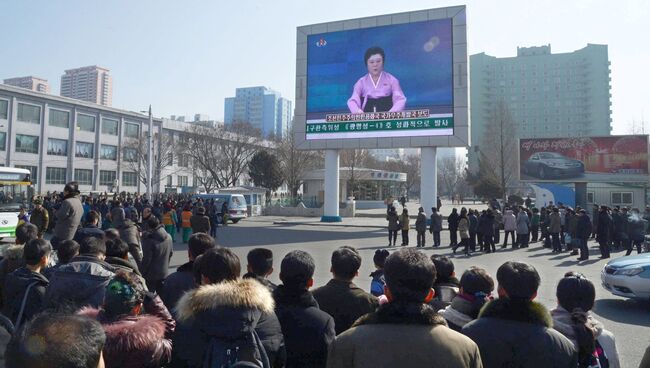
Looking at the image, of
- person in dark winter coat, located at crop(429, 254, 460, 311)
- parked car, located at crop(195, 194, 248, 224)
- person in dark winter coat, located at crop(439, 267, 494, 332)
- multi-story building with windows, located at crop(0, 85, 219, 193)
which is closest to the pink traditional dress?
parked car, located at crop(195, 194, 248, 224)

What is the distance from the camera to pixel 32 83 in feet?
310

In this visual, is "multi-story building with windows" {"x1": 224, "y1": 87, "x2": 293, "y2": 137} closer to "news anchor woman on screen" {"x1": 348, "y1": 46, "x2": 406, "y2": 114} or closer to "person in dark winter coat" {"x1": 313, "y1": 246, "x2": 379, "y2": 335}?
"news anchor woman on screen" {"x1": 348, "y1": 46, "x2": 406, "y2": 114}

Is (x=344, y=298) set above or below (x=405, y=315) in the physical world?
below

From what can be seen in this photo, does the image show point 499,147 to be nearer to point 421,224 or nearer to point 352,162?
point 352,162

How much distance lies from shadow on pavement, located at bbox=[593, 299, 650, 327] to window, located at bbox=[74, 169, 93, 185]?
61127mm

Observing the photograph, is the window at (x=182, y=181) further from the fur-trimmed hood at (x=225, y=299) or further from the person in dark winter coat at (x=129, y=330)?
the fur-trimmed hood at (x=225, y=299)

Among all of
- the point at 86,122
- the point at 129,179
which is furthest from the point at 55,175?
the point at 129,179

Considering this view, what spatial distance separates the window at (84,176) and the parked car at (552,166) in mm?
52583

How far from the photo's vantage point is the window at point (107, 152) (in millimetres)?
61062

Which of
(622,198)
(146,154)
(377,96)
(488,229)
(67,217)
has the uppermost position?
(377,96)

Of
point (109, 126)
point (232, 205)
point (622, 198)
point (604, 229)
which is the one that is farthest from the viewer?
point (109, 126)

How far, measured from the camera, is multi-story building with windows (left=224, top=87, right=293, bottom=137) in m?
167

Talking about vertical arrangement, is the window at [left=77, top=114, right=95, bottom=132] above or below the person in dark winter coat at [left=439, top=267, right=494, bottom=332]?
above

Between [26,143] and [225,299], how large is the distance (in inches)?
2408
